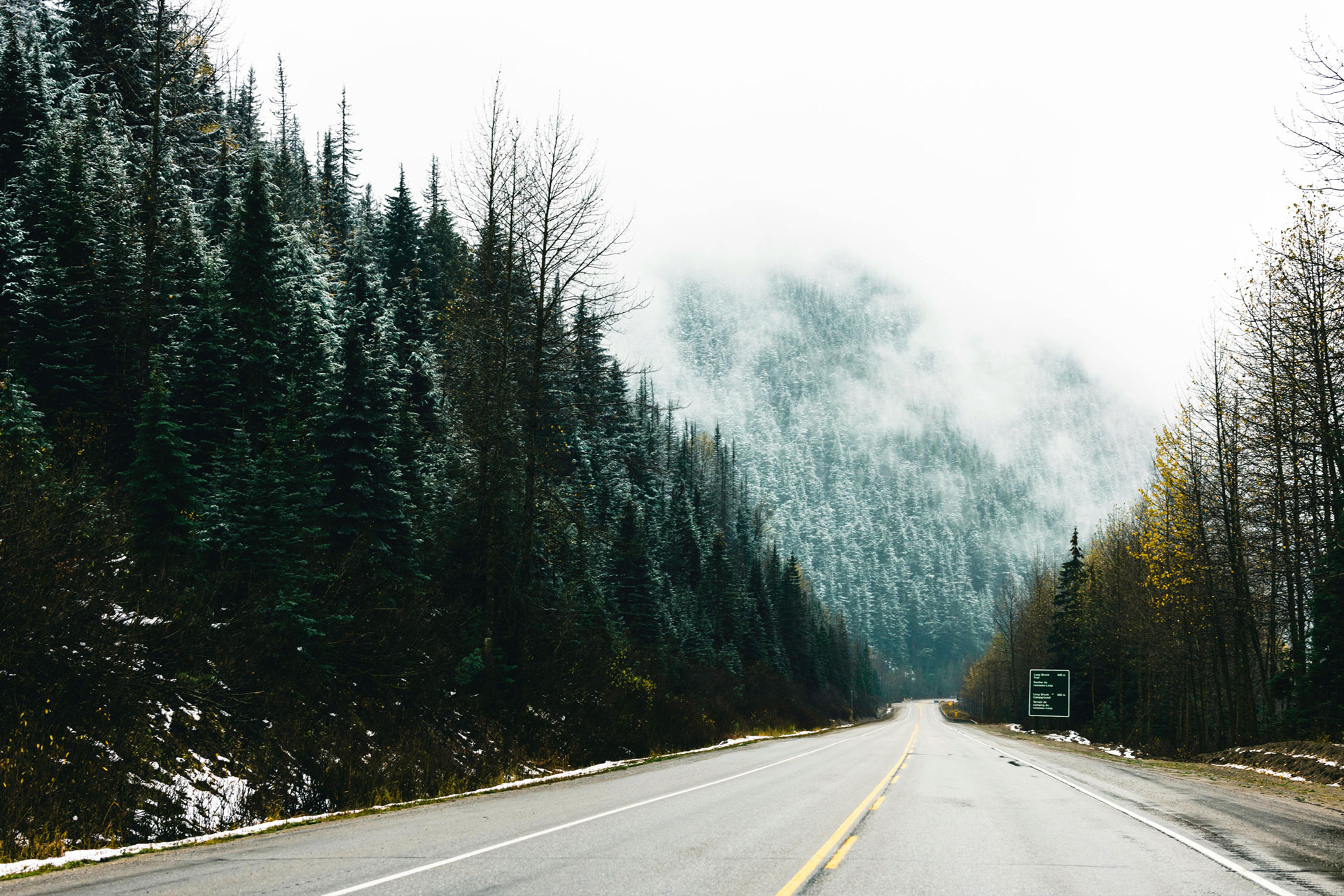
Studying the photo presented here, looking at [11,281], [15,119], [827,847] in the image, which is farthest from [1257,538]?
[15,119]

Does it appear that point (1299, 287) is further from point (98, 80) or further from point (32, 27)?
point (32, 27)

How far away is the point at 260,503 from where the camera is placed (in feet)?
64.7

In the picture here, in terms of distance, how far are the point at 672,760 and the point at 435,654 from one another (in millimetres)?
8091

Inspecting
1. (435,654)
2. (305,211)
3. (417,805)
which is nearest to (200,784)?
(417,805)

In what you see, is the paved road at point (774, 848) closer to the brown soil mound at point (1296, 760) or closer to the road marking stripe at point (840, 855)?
the road marking stripe at point (840, 855)

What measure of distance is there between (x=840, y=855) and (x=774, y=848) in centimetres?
86

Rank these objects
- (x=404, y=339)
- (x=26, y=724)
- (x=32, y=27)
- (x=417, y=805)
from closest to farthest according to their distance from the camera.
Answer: (x=26, y=724), (x=417, y=805), (x=404, y=339), (x=32, y=27)

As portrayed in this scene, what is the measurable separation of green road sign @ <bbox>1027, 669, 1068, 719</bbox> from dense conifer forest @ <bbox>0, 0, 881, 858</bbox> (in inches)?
951

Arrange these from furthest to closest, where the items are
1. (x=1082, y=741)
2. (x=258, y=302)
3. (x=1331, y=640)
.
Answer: (x=1082, y=741)
(x=258, y=302)
(x=1331, y=640)

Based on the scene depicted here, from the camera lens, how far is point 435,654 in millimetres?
21391

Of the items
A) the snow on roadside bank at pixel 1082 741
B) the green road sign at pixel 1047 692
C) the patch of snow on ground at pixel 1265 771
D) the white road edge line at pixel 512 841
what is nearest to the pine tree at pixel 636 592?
the snow on roadside bank at pixel 1082 741

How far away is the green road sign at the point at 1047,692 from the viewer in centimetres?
5578

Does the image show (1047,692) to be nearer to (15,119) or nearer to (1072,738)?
(1072,738)

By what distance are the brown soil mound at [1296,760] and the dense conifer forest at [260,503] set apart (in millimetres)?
17427
